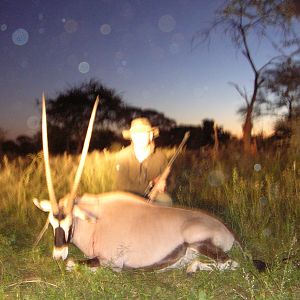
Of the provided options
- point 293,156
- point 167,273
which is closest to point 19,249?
point 167,273

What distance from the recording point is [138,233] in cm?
365

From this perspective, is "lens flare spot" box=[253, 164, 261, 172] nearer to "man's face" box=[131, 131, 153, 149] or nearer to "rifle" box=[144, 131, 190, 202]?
"rifle" box=[144, 131, 190, 202]

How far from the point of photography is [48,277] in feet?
11.9

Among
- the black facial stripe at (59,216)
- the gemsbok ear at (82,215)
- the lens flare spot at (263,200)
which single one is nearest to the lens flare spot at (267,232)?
the lens flare spot at (263,200)

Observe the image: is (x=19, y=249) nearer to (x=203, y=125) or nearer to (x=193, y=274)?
(x=193, y=274)

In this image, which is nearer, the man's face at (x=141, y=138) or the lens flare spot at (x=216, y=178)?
the man's face at (x=141, y=138)

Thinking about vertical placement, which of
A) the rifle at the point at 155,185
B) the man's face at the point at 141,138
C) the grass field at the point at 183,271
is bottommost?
the grass field at the point at 183,271

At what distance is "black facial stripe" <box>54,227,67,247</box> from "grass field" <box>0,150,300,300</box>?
22 centimetres

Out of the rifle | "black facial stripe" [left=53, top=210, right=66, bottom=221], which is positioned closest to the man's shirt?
the rifle

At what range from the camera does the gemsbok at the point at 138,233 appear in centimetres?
350

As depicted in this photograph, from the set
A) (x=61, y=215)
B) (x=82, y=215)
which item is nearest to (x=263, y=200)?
(x=82, y=215)

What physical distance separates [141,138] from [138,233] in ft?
3.32

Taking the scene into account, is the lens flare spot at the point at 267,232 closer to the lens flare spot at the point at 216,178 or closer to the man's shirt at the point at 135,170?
the man's shirt at the point at 135,170

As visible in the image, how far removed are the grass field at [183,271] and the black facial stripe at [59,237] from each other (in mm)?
215
